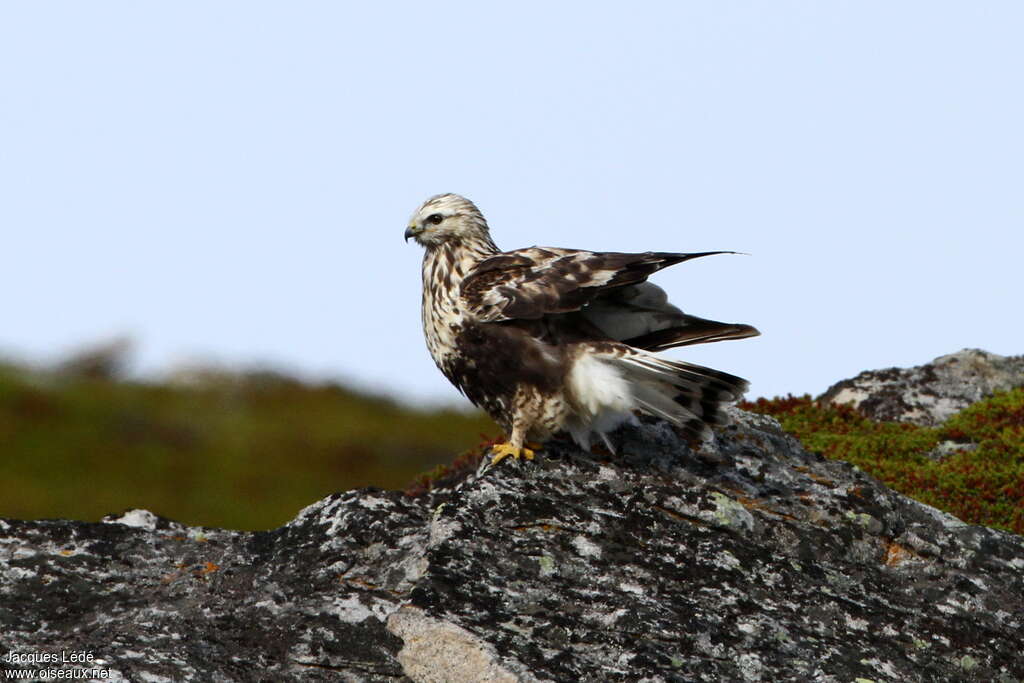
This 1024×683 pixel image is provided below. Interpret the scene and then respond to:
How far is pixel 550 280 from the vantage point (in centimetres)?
853

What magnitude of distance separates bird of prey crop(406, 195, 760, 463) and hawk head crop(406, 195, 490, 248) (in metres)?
0.40

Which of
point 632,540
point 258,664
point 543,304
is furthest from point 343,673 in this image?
point 543,304

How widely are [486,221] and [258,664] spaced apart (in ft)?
14.3

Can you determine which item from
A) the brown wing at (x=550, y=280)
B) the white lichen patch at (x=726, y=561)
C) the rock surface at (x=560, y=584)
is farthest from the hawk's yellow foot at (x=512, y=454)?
the white lichen patch at (x=726, y=561)

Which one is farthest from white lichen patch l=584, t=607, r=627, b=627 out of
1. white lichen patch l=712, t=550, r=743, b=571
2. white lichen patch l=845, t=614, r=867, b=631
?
white lichen patch l=845, t=614, r=867, b=631

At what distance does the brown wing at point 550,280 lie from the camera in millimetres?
8273

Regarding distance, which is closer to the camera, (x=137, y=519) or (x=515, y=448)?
(x=515, y=448)

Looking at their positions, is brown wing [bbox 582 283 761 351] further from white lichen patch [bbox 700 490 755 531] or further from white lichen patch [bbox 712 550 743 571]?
white lichen patch [bbox 712 550 743 571]

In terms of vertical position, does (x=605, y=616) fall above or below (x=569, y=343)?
below

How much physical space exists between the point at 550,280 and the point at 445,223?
1447 millimetres

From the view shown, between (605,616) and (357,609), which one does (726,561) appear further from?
(357,609)

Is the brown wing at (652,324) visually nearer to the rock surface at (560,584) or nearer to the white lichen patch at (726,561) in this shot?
the rock surface at (560,584)

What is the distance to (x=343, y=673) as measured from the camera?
21.7ft

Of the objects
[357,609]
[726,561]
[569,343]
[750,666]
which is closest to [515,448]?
[569,343]
